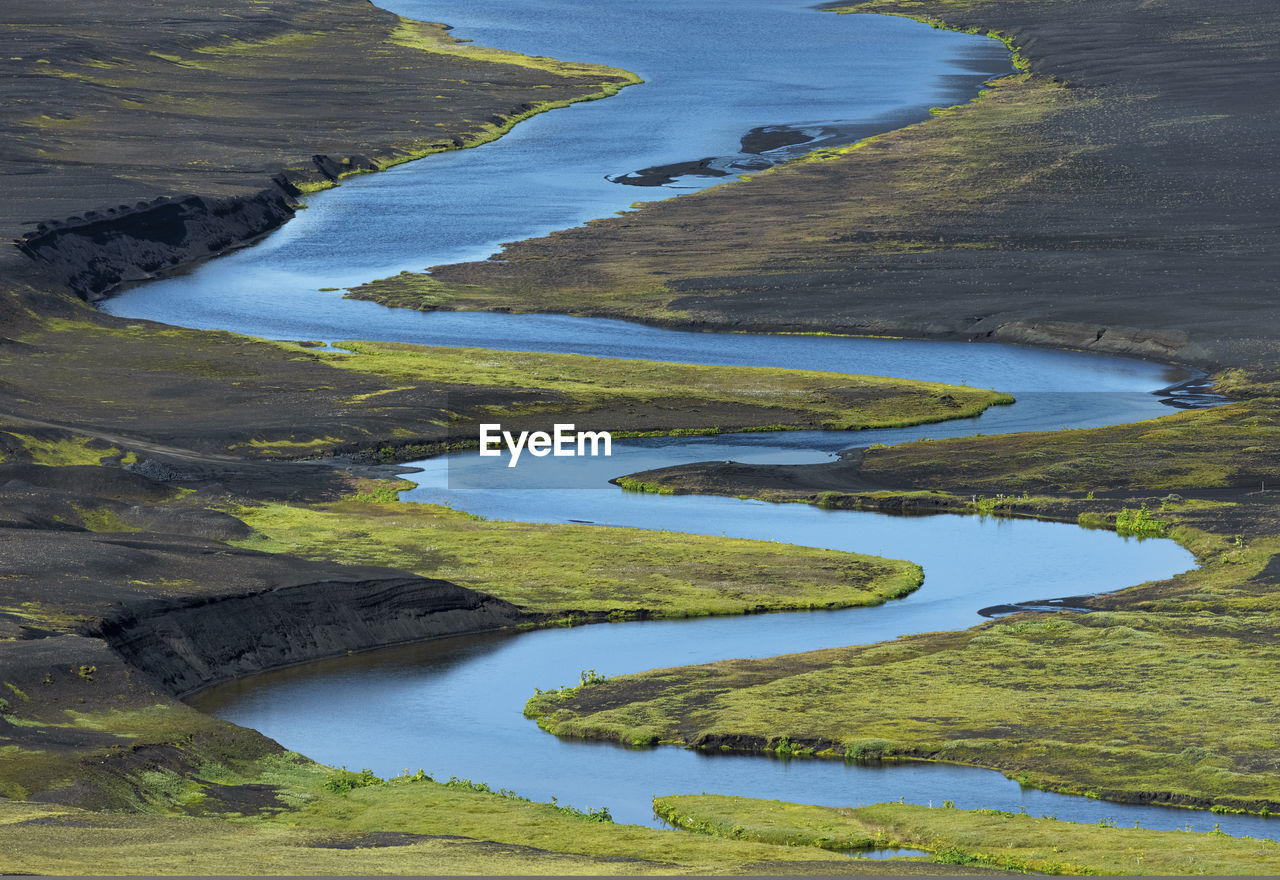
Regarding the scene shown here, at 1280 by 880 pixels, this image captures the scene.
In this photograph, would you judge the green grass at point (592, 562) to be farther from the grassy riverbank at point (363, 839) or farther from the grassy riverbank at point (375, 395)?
the grassy riverbank at point (363, 839)

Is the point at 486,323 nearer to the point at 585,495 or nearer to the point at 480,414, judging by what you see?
the point at 480,414

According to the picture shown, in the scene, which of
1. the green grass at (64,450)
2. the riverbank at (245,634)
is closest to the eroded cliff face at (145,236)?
the green grass at (64,450)

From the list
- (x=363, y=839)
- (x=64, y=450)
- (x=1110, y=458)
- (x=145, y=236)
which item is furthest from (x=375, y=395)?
(x=363, y=839)

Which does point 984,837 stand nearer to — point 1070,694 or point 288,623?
point 1070,694

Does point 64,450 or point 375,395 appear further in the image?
point 375,395

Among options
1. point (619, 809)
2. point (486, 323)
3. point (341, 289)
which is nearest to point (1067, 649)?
point (619, 809)
